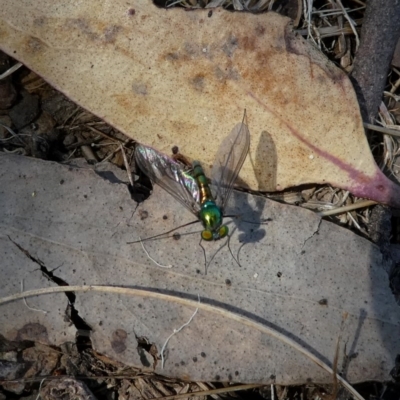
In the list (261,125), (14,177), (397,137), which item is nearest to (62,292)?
(14,177)

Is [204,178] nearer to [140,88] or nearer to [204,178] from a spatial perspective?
[204,178]

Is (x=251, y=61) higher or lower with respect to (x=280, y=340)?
higher

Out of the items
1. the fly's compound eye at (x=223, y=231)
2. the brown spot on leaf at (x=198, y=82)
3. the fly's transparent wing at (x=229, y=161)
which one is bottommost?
the fly's compound eye at (x=223, y=231)

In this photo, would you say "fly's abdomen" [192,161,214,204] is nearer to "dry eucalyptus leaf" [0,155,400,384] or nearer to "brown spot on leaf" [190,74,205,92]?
"dry eucalyptus leaf" [0,155,400,384]

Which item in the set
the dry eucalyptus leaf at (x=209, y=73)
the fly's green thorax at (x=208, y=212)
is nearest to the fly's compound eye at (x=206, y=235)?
the fly's green thorax at (x=208, y=212)

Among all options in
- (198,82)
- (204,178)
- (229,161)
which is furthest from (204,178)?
(198,82)

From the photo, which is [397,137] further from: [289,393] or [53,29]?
[53,29]

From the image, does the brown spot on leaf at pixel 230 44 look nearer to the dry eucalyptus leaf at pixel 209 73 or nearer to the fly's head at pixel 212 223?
the dry eucalyptus leaf at pixel 209 73
